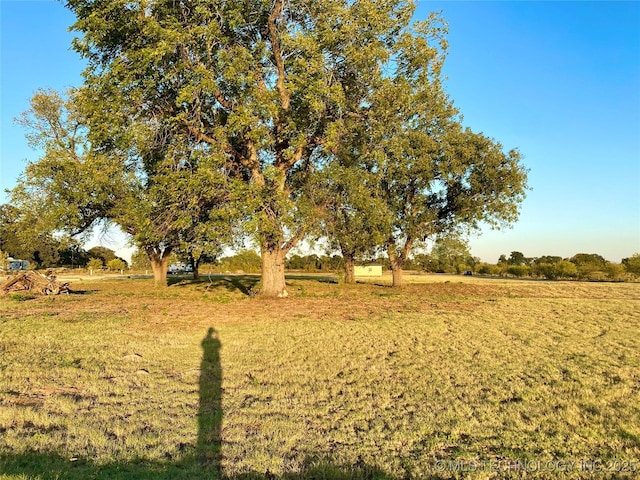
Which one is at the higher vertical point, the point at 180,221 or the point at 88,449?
the point at 180,221

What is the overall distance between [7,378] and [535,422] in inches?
279

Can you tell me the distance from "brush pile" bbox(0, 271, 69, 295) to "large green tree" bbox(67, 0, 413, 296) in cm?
1053

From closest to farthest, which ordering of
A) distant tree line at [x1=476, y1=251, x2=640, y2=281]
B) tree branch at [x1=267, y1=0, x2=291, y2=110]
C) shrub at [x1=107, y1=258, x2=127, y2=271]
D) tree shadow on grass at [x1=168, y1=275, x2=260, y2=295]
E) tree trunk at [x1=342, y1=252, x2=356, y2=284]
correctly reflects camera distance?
tree branch at [x1=267, y1=0, x2=291, y2=110]
tree shadow on grass at [x1=168, y1=275, x2=260, y2=295]
tree trunk at [x1=342, y1=252, x2=356, y2=284]
distant tree line at [x1=476, y1=251, x2=640, y2=281]
shrub at [x1=107, y1=258, x2=127, y2=271]

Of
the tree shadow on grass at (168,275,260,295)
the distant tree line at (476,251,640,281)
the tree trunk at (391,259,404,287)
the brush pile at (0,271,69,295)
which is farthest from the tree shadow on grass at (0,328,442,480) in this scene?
the distant tree line at (476,251,640,281)

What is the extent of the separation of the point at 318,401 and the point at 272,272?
12.9 m

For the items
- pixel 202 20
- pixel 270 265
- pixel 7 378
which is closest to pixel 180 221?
pixel 270 265

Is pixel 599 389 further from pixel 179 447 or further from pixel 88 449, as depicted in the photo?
pixel 88 449

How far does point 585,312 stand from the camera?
1348cm

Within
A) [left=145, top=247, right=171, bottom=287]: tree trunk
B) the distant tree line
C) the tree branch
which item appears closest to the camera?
the tree branch

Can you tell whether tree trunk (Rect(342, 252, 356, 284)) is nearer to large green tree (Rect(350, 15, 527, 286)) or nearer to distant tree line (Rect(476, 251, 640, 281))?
large green tree (Rect(350, 15, 527, 286))

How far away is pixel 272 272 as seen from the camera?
18.0 m

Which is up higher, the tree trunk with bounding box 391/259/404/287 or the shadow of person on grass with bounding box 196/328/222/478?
the tree trunk with bounding box 391/259/404/287

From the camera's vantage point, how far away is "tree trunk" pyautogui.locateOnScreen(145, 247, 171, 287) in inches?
1145

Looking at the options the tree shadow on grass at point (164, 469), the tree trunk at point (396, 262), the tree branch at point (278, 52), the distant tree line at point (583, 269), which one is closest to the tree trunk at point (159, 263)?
the tree trunk at point (396, 262)
